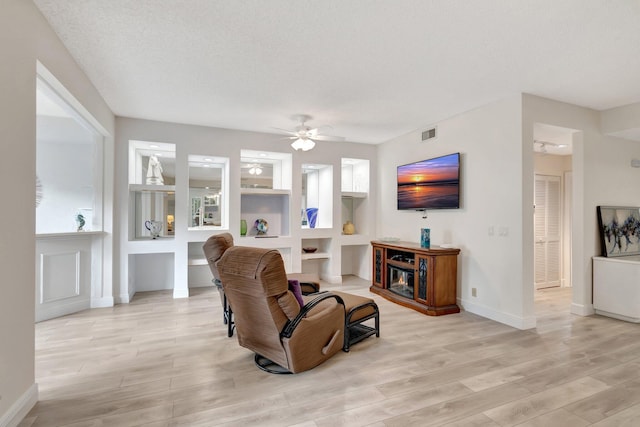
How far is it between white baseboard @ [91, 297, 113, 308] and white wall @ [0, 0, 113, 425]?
2566 mm

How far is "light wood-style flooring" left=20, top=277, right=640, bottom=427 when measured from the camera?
6.68 ft

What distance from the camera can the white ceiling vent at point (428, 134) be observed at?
192 inches

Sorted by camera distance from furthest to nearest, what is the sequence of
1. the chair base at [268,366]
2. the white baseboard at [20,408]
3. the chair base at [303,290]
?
the chair base at [303,290] < the chair base at [268,366] < the white baseboard at [20,408]

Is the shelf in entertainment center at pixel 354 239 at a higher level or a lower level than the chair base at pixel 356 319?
higher

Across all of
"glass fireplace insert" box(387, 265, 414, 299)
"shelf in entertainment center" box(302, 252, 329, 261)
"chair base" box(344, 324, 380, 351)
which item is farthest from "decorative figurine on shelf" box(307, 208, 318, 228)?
"chair base" box(344, 324, 380, 351)

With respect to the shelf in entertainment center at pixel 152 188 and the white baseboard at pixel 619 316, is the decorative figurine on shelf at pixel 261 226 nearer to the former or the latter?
the shelf in entertainment center at pixel 152 188

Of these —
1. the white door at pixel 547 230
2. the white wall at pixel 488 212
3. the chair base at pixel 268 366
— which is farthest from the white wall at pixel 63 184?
the white door at pixel 547 230

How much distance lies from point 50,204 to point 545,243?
8.04m

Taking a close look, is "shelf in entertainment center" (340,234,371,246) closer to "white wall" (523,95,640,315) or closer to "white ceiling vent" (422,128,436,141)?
"white ceiling vent" (422,128,436,141)

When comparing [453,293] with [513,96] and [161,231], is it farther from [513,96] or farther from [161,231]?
[161,231]

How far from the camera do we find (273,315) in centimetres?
242

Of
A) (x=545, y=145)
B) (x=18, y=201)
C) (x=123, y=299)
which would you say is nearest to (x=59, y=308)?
(x=123, y=299)

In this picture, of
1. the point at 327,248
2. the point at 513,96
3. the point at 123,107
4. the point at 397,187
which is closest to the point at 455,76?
the point at 513,96

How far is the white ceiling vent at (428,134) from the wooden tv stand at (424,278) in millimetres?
1743
